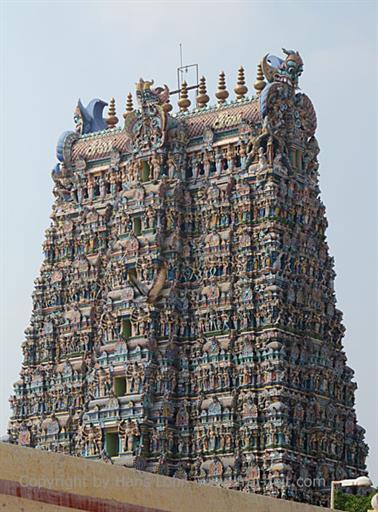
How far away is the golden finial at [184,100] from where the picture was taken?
55125 mm

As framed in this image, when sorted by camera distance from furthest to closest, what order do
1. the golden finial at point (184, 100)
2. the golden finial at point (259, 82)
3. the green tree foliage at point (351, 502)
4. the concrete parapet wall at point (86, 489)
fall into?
1. the golden finial at point (184, 100)
2. the golden finial at point (259, 82)
3. the green tree foliage at point (351, 502)
4. the concrete parapet wall at point (86, 489)

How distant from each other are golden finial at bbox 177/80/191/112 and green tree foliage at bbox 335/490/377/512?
17100 mm

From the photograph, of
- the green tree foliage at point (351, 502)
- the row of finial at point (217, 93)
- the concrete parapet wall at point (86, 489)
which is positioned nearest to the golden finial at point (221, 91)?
the row of finial at point (217, 93)

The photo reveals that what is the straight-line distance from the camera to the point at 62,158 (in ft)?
188

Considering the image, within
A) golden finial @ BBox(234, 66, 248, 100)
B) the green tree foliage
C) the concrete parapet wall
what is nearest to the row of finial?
golden finial @ BBox(234, 66, 248, 100)

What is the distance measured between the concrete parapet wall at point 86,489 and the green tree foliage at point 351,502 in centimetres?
2020

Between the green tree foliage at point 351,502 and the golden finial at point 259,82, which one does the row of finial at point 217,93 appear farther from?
the green tree foliage at point 351,502

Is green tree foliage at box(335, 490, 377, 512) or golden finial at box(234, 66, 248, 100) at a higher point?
golden finial at box(234, 66, 248, 100)

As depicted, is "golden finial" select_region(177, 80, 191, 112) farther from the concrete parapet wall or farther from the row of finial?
the concrete parapet wall

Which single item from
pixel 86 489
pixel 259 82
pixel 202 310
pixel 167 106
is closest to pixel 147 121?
pixel 167 106

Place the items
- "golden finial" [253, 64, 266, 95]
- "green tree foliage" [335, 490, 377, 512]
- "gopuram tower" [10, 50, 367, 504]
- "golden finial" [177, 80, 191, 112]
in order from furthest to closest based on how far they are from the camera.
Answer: "golden finial" [177, 80, 191, 112] < "golden finial" [253, 64, 266, 95] < "gopuram tower" [10, 50, 367, 504] < "green tree foliage" [335, 490, 377, 512]

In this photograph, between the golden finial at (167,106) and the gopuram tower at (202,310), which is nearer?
the gopuram tower at (202,310)

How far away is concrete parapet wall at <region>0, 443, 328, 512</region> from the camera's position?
22.2 m

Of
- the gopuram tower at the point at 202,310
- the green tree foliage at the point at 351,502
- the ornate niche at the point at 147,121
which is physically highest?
the ornate niche at the point at 147,121
